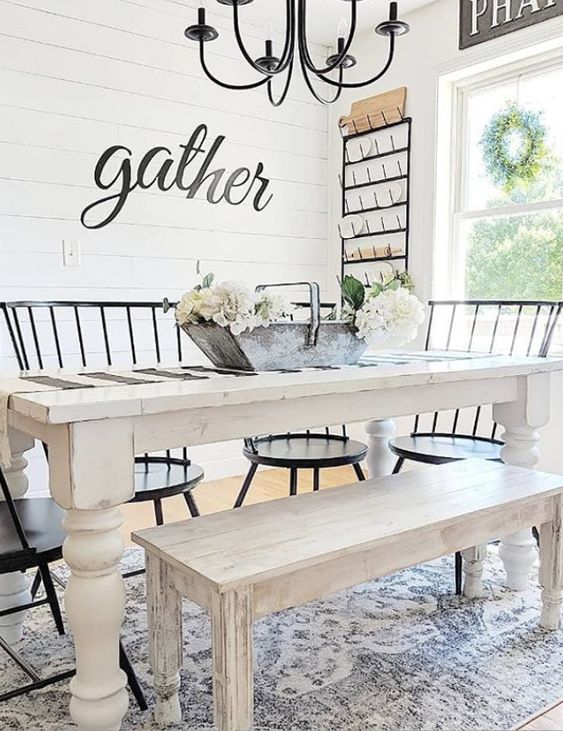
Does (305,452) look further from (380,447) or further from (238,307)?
(238,307)

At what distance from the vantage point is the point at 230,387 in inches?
55.7

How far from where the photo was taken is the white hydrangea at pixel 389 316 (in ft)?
5.81

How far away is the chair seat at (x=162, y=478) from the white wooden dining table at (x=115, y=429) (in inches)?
14.8

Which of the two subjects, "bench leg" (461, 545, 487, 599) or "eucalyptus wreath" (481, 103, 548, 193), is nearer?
"bench leg" (461, 545, 487, 599)

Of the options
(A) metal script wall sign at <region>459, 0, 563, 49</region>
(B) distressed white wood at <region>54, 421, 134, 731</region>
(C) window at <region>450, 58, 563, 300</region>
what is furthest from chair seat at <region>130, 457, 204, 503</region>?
(A) metal script wall sign at <region>459, 0, 563, 49</region>

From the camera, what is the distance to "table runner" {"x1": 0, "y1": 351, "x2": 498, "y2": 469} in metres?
1.37

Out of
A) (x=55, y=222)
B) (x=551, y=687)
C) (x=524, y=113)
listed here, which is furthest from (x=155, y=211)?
(x=551, y=687)

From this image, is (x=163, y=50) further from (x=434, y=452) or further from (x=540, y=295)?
(x=434, y=452)

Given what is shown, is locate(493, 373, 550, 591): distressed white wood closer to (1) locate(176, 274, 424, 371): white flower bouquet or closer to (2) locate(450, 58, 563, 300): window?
(1) locate(176, 274, 424, 371): white flower bouquet

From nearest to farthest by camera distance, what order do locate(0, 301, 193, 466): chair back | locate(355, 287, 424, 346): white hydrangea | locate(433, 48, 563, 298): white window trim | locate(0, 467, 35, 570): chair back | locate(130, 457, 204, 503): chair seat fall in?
locate(0, 467, 35, 570): chair back, locate(355, 287, 424, 346): white hydrangea, locate(130, 457, 204, 503): chair seat, locate(0, 301, 193, 466): chair back, locate(433, 48, 563, 298): white window trim

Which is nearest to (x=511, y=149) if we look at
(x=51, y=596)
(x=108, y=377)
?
(x=108, y=377)

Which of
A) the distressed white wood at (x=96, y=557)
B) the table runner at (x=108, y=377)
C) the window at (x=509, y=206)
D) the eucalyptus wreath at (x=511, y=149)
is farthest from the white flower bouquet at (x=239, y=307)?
the eucalyptus wreath at (x=511, y=149)

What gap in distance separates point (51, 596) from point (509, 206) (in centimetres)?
266

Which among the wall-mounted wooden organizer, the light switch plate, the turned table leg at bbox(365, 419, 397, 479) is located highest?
the wall-mounted wooden organizer
